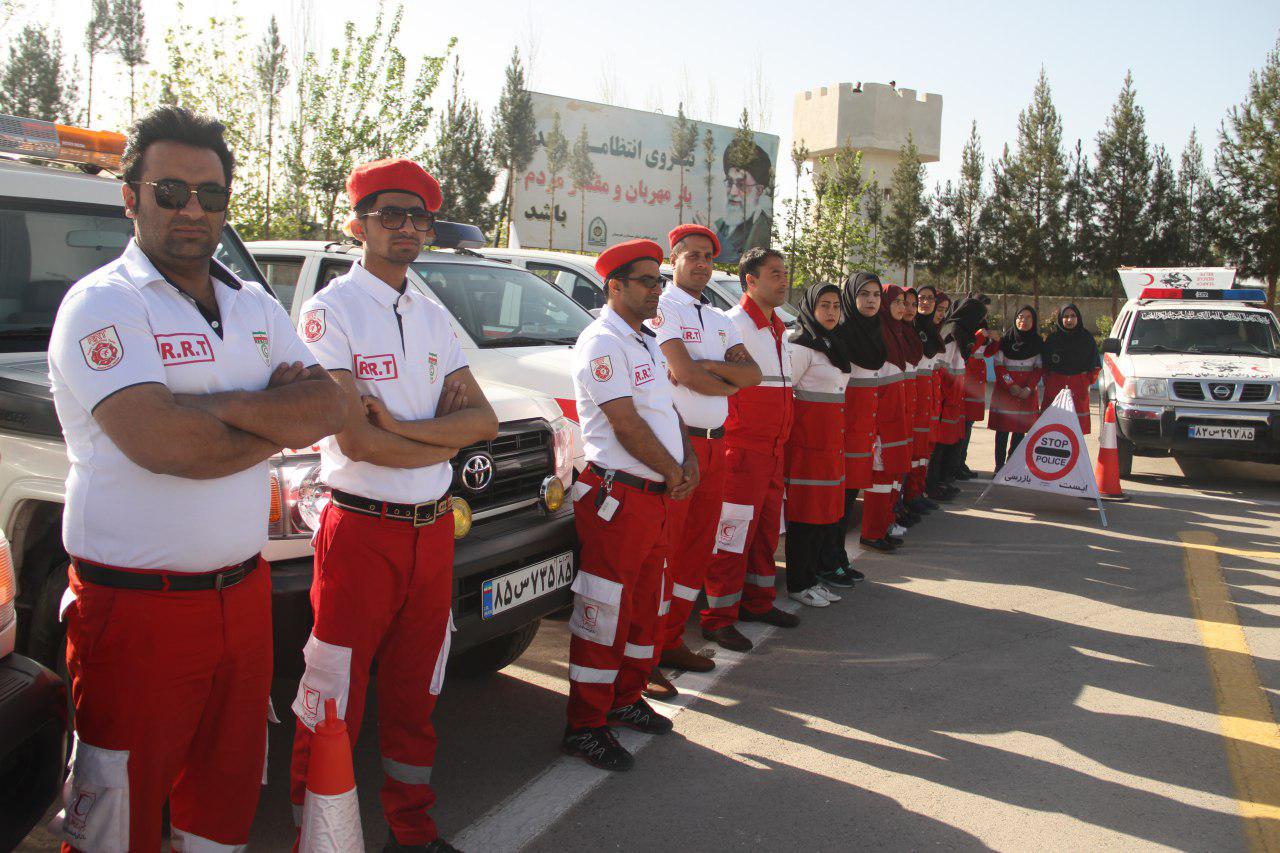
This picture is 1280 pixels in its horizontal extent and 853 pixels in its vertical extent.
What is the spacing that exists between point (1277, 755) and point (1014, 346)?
7.25 meters

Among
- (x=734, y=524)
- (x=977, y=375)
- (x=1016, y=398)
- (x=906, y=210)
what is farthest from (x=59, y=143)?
(x=906, y=210)

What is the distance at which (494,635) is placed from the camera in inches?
140

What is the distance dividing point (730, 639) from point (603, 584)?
1567 mm

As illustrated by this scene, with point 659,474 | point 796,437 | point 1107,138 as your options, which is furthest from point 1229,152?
point 659,474

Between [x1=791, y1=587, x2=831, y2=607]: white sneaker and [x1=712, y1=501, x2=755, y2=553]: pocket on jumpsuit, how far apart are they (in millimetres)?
1099

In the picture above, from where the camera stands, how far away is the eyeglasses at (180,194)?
2.34 metres

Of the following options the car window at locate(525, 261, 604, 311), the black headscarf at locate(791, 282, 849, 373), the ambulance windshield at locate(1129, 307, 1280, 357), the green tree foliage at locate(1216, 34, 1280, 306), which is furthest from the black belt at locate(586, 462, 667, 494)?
the green tree foliage at locate(1216, 34, 1280, 306)

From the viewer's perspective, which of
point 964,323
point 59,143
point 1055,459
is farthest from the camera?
point 964,323

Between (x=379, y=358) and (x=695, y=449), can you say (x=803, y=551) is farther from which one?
(x=379, y=358)

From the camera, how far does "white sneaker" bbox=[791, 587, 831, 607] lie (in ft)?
19.7

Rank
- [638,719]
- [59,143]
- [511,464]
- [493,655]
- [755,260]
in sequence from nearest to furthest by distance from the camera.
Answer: [511,464] < [638,719] < [59,143] < [493,655] < [755,260]

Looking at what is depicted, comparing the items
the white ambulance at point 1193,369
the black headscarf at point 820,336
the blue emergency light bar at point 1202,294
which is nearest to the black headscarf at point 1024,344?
the white ambulance at point 1193,369

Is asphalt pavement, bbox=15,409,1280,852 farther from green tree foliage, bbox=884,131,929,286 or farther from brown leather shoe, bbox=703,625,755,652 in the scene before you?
green tree foliage, bbox=884,131,929,286

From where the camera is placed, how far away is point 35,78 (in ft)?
133
